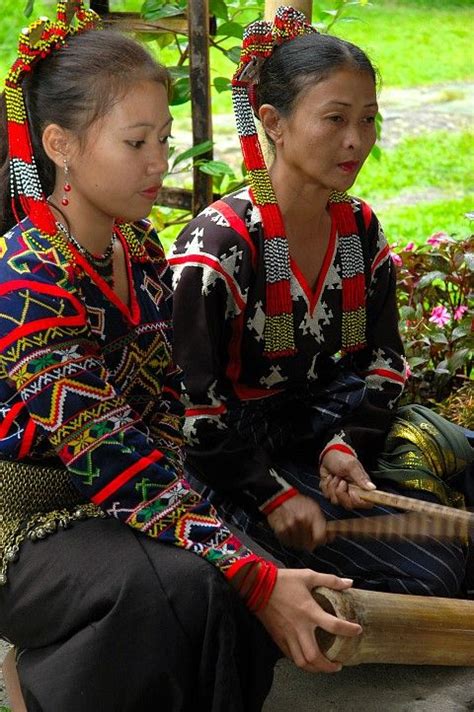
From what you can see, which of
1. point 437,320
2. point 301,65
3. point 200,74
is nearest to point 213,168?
point 200,74

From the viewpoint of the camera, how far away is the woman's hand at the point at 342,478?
293 cm

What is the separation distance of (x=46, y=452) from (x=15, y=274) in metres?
0.37

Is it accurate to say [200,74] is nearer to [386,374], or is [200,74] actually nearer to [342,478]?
[386,374]

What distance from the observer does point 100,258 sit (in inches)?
96.3

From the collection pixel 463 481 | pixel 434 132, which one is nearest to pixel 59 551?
pixel 463 481

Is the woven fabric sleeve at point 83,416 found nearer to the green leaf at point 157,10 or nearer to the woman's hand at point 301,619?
the woman's hand at point 301,619

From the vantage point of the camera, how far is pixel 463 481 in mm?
3281

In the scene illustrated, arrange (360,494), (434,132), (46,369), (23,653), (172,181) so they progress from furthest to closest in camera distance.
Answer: (434,132), (172,181), (360,494), (23,653), (46,369)

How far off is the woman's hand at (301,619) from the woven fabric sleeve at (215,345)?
24.6 inches

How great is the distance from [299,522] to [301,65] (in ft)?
3.77

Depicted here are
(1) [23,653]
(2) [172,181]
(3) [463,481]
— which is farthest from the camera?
(2) [172,181]

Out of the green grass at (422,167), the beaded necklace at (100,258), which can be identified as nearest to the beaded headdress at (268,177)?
the beaded necklace at (100,258)

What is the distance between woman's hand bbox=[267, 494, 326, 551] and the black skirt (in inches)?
23.6

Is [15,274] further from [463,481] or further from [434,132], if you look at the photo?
[434,132]
